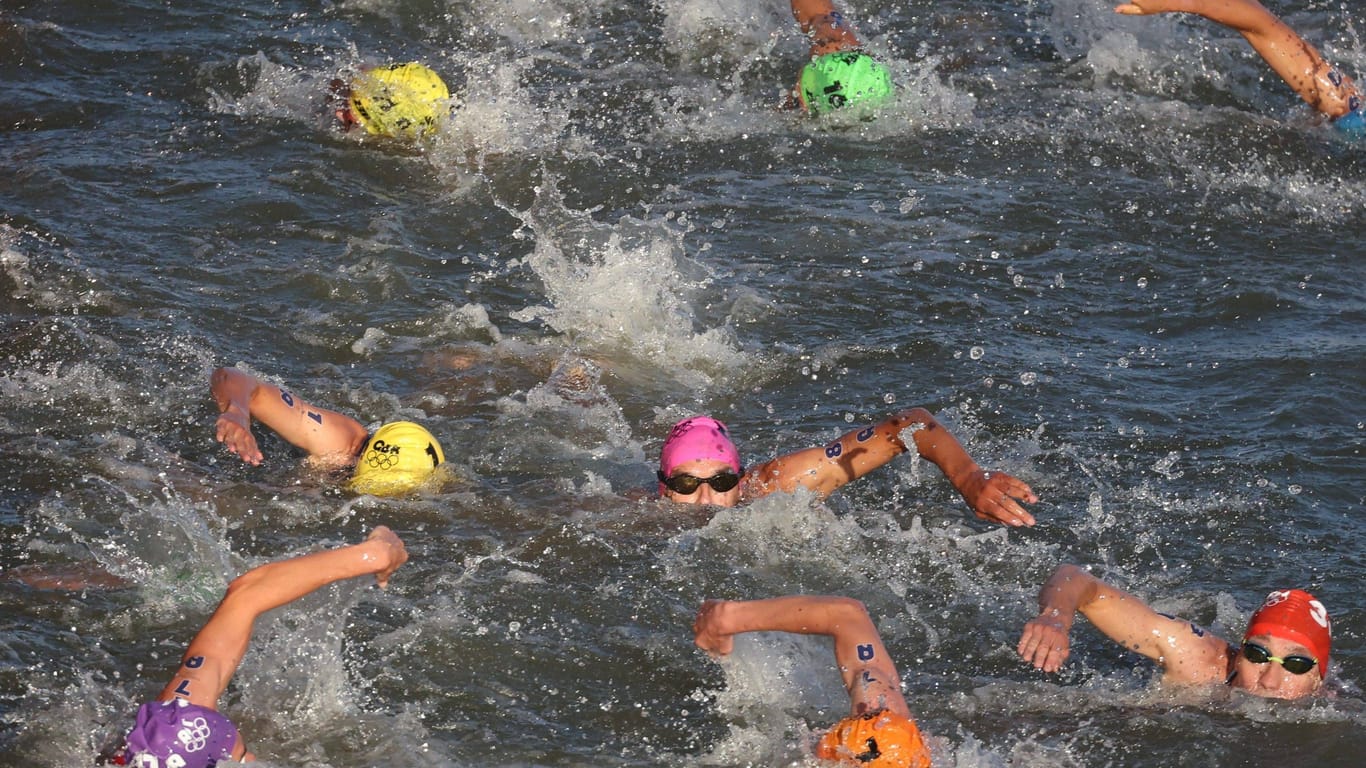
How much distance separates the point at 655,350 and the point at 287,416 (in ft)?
8.27

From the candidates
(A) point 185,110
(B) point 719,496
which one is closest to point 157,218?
(A) point 185,110

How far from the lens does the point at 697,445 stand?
805cm

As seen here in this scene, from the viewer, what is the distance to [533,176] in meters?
11.6

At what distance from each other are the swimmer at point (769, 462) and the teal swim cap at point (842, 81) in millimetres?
4855

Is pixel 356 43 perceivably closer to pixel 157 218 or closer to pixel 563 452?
pixel 157 218

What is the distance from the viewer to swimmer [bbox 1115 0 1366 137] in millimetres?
11703

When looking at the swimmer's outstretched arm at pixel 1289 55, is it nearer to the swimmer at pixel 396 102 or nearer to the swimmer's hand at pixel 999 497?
the swimmer at pixel 396 102

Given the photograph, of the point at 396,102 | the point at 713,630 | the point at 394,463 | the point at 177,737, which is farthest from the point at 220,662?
the point at 396,102

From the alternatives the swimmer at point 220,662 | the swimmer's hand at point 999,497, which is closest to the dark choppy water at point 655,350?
the swimmer at point 220,662

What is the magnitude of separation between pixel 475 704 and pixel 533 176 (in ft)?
18.7

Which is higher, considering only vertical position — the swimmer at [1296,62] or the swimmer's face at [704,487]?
the swimmer at [1296,62]

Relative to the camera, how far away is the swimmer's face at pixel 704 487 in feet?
26.2

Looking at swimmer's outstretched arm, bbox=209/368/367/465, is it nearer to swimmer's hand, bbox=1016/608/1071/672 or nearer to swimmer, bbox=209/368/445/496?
swimmer, bbox=209/368/445/496

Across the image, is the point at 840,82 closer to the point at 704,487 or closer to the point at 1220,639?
the point at 704,487
